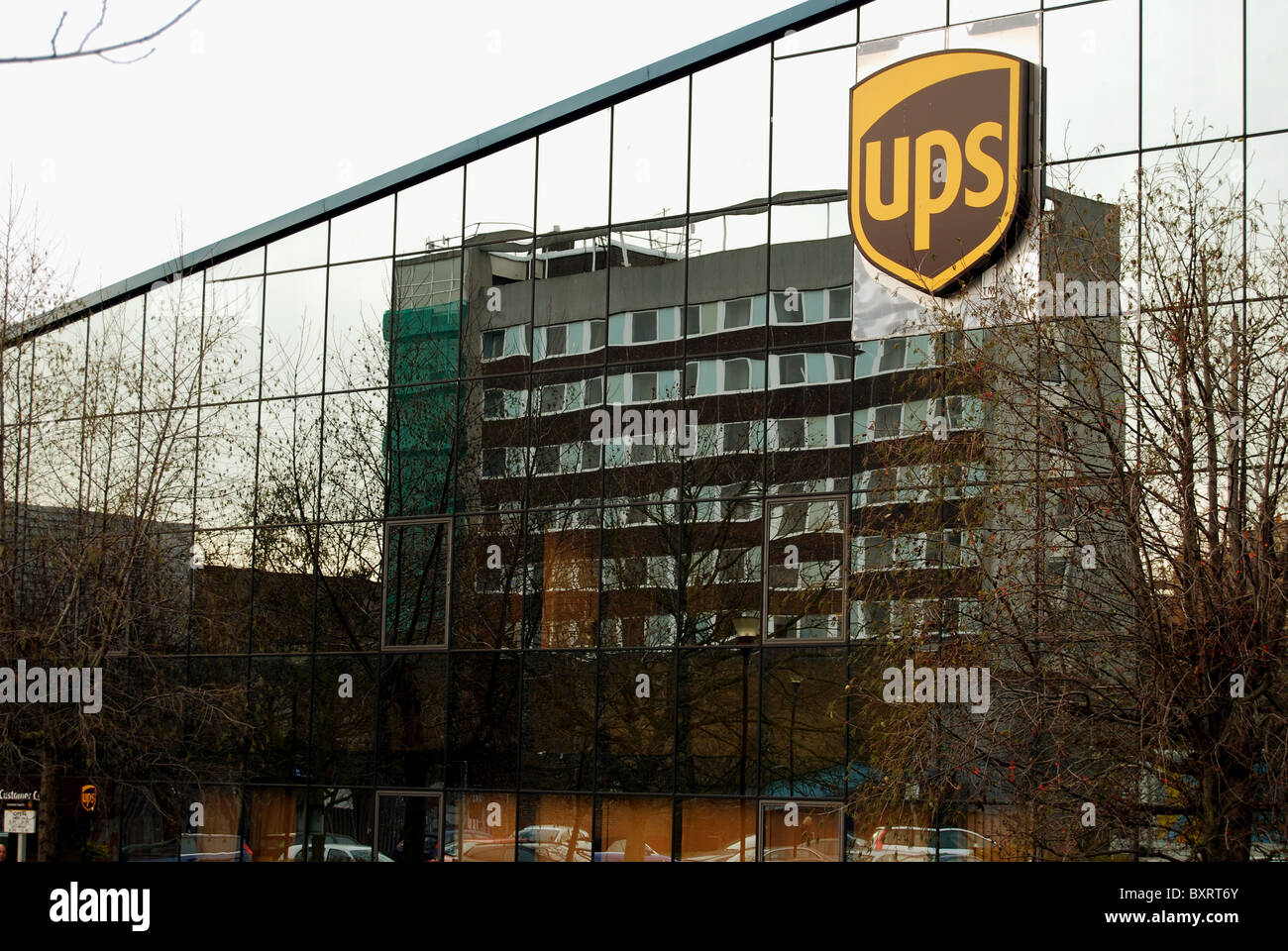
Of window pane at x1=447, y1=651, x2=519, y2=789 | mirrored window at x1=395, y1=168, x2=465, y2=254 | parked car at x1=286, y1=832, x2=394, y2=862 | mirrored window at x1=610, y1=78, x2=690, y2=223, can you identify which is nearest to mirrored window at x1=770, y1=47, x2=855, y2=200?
mirrored window at x1=610, y1=78, x2=690, y2=223

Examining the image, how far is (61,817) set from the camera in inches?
1068

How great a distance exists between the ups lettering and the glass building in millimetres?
605

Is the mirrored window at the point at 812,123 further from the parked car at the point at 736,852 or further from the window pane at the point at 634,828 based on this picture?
the parked car at the point at 736,852

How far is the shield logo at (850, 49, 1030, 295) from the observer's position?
1970 centimetres

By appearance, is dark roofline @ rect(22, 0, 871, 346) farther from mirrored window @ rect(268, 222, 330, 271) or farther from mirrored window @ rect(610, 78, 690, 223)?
mirrored window @ rect(610, 78, 690, 223)

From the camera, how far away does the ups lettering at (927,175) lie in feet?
65.2

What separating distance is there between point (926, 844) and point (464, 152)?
13129mm

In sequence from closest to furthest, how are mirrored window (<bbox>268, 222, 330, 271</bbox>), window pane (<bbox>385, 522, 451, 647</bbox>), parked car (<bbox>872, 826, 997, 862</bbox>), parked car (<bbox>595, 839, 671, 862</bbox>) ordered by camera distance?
parked car (<bbox>872, 826, 997, 862</bbox>), parked car (<bbox>595, 839, 671, 862</bbox>), window pane (<bbox>385, 522, 451, 647</bbox>), mirrored window (<bbox>268, 222, 330, 271</bbox>)

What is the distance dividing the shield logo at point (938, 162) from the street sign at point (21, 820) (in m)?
14.8

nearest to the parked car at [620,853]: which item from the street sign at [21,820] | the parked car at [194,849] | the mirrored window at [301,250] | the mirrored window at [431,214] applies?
the parked car at [194,849]

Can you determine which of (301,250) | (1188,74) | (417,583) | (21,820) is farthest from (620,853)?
(1188,74)

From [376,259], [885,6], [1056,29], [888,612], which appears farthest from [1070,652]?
[376,259]

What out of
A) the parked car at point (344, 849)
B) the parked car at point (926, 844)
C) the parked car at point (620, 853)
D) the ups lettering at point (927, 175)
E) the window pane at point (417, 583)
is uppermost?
the ups lettering at point (927, 175)
